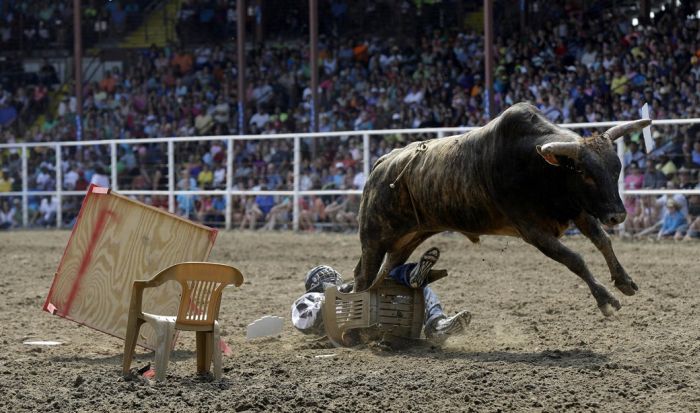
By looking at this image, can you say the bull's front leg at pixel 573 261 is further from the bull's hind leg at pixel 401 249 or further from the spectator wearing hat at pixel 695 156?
the spectator wearing hat at pixel 695 156

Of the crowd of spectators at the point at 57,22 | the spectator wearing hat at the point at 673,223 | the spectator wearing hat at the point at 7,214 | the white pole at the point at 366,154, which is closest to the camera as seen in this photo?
the spectator wearing hat at the point at 673,223

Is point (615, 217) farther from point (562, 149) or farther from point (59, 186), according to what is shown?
point (59, 186)

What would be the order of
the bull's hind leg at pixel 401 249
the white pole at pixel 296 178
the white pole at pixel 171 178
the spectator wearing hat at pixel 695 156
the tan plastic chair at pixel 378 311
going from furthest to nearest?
the white pole at pixel 171 178 → the white pole at pixel 296 178 → the spectator wearing hat at pixel 695 156 → the bull's hind leg at pixel 401 249 → the tan plastic chair at pixel 378 311

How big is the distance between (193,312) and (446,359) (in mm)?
1823

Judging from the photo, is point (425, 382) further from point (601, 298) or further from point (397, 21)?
point (397, 21)

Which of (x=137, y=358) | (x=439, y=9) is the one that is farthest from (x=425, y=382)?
(x=439, y=9)

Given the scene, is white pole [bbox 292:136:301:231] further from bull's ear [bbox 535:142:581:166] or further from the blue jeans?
bull's ear [bbox 535:142:581:166]

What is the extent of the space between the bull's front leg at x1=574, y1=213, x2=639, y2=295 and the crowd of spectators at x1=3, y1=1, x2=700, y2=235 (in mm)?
8563

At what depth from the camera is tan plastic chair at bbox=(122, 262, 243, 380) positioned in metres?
6.72

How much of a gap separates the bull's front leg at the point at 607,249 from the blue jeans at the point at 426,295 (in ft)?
4.60

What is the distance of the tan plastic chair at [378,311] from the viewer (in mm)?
8281

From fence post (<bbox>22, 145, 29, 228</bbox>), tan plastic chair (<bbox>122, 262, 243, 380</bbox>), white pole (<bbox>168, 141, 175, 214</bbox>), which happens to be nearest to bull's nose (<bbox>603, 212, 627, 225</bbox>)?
tan plastic chair (<bbox>122, 262, 243, 380</bbox>)

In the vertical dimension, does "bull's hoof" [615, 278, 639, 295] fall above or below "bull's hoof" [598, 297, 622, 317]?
above

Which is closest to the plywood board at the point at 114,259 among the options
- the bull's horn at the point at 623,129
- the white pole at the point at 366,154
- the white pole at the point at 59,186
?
the bull's horn at the point at 623,129
